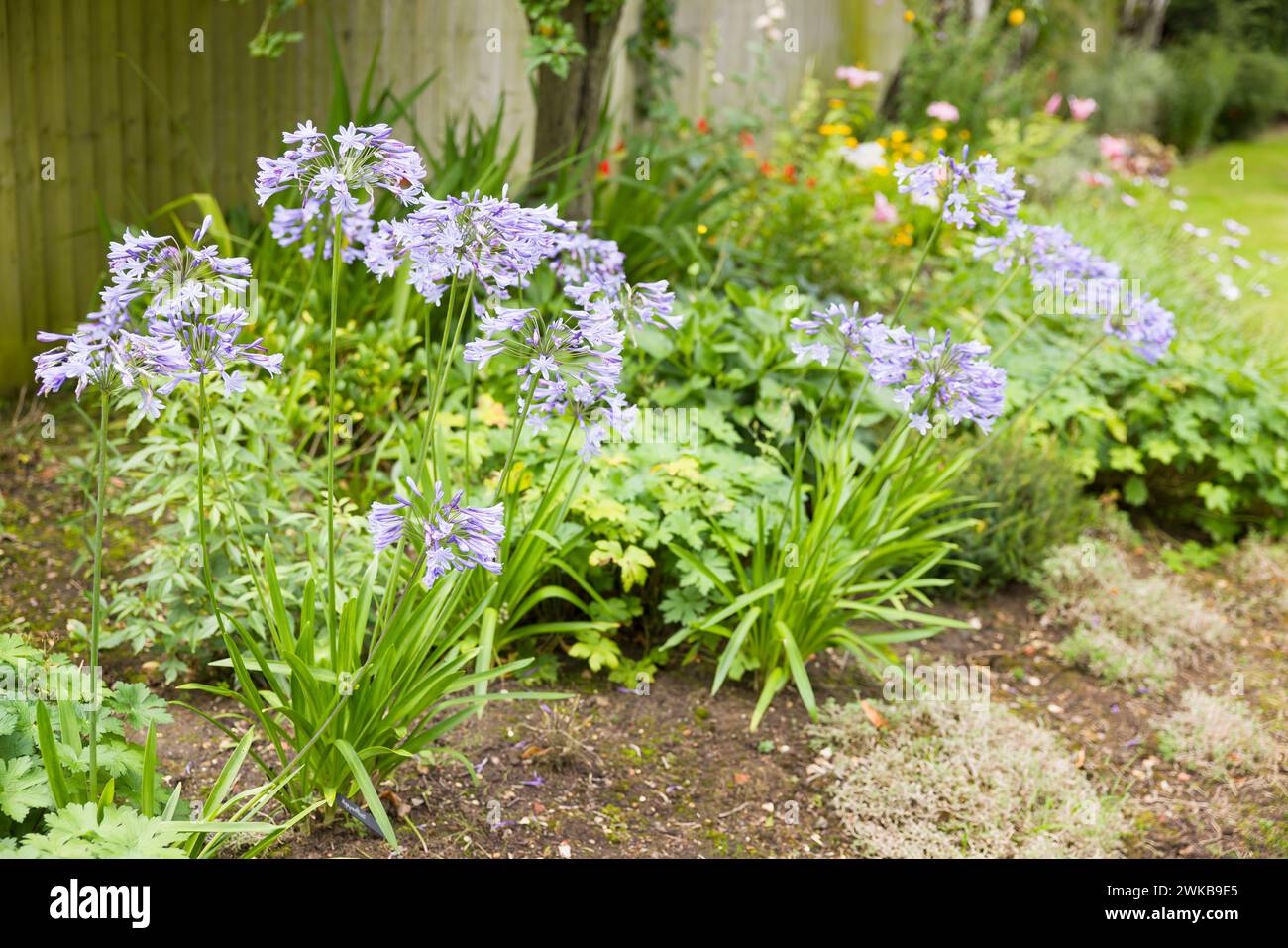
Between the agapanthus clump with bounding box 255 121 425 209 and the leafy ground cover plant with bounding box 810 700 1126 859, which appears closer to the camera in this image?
the agapanthus clump with bounding box 255 121 425 209

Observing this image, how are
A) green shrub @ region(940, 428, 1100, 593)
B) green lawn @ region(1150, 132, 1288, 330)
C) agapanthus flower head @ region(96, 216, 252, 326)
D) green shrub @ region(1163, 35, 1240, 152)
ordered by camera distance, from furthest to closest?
green shrub @ region(1163, 35, 1240, 152) → green lawn @ region(1150, 132, 1288, 330) → green shrub @ region(940, 428, 1100, 593) → agapanthus flower head @ region(96, 216, 252, 326)

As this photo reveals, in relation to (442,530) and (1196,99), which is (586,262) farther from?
(1196,99)

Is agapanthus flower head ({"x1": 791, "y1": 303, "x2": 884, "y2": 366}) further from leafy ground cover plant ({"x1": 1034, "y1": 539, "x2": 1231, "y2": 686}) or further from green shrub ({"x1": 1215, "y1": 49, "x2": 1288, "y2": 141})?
green shrub ({"x1": 1215, "y1": 49, "x2": 1288, "y2": 141})

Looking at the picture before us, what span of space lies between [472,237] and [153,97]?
10.8ft

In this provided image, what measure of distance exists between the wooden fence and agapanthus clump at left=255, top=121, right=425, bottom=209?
2.69 meters

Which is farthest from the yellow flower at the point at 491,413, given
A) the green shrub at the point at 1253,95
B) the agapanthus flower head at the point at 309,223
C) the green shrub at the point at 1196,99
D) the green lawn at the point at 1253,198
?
the green shrub at the point at 1253,95

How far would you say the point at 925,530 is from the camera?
11.6ft

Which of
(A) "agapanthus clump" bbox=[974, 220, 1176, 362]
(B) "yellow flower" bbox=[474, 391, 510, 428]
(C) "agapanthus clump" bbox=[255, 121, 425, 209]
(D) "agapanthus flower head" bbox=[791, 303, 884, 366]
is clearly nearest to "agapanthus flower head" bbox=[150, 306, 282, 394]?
(C) "agapanthus clump" bbox=[255, 121, 425, 209]

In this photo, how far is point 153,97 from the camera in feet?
15.2

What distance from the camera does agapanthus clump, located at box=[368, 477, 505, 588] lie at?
198 cm

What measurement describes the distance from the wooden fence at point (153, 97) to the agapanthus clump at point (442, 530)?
299 cm
